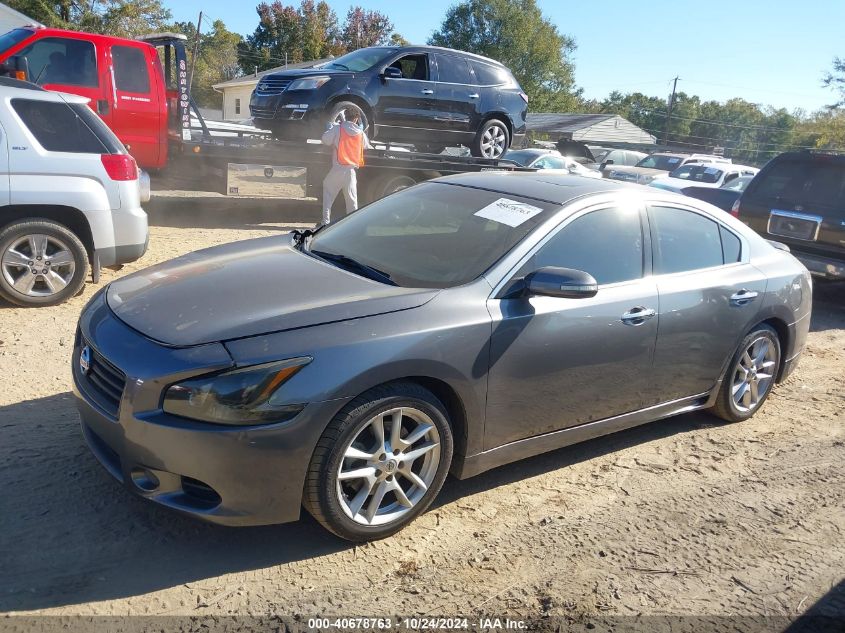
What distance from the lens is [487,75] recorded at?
12477 mm

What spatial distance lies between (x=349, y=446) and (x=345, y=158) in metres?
7.90

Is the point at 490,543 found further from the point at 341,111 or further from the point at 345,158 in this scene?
the point at 341,111

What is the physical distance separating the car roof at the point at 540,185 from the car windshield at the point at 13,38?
717 cm

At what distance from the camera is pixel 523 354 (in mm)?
3607

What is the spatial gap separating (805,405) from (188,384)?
473 cm

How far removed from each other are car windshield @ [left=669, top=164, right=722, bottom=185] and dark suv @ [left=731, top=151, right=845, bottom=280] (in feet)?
34.0

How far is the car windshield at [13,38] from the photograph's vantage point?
9.13m

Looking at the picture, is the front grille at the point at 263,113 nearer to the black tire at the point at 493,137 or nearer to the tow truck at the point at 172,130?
the tow truck at the point at 172,130

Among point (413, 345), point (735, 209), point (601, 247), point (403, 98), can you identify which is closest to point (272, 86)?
point (403, 98)

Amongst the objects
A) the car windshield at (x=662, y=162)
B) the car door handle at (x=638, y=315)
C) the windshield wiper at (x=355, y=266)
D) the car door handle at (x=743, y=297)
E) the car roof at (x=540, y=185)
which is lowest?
the car door handle at (x=638, y=315)

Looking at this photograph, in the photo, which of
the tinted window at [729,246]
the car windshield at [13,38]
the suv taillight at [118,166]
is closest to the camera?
the tinted window at [729,246]

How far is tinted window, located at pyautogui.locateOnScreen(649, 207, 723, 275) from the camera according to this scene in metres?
4.39

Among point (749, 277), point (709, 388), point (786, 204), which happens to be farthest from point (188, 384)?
point (786, 204)

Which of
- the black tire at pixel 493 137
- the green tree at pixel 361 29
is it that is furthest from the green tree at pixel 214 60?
the black tire at pixel 493 137
